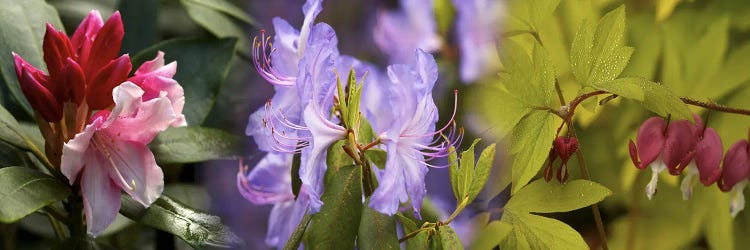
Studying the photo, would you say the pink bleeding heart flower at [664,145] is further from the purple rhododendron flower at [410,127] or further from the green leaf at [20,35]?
the green leaf at [20,35]

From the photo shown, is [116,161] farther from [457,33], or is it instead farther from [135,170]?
[457,33]

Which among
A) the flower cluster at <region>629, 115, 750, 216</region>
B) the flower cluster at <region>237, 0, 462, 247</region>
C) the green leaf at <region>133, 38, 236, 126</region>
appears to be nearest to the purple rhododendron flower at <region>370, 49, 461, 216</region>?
the flower cluster at <region>237, 0, 462, 247</region>

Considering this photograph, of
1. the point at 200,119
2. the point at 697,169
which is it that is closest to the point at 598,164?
the point at 697,169

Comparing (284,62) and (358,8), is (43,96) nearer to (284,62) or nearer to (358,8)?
(284,62)

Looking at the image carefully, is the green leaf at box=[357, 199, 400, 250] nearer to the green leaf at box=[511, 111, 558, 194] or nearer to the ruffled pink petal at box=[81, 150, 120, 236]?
the green leaf at box=[511, 111, 558, 194]

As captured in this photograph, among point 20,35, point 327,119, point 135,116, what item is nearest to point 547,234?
point 327,119

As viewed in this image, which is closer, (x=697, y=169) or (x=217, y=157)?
(x=697, y=169)

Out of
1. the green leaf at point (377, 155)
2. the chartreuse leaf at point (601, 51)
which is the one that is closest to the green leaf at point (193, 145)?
the green leaf at point (377, 155)
